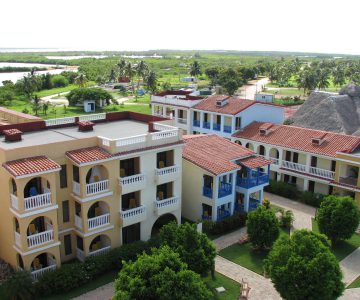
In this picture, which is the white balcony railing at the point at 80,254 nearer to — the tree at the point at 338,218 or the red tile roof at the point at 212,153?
the red tile roof at the point at 212,153

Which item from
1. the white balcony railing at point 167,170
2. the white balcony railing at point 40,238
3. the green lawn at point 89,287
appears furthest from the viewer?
the white balcony railing at point 167,170

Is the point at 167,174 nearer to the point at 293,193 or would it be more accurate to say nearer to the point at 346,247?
the point at 346,247

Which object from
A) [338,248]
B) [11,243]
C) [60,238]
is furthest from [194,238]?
[338,248]

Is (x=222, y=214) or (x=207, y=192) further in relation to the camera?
(x=222, y=214)

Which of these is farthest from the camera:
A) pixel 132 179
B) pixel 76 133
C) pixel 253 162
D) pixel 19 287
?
pixel 253 162

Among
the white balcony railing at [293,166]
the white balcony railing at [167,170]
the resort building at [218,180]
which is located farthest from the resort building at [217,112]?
the white balcony railing at [167,170]

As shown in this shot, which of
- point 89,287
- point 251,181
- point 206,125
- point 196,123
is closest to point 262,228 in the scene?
point 251,181
